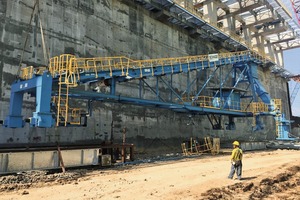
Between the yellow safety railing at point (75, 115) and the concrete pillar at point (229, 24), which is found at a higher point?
the concrete pillar at point (229, 24)

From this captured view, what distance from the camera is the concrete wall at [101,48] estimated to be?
47.3 feet

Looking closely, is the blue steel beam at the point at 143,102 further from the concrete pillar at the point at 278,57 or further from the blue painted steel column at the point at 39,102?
the concrete pillar at the point at 278,57

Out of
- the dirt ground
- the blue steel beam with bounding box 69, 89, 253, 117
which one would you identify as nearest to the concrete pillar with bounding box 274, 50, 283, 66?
the blue steel beam with bounding box 69, 89, 253, 117

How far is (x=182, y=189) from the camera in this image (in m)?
8.35

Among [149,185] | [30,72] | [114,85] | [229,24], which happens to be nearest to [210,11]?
[229,24]

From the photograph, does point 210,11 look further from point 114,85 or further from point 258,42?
point 114,85

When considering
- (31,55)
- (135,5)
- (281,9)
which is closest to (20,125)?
(31,55)

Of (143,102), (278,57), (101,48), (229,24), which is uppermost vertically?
(229,24)

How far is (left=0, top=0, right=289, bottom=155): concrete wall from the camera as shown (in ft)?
47.3

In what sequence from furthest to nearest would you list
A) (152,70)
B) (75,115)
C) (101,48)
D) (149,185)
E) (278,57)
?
(278,57)
(101,48)
(152,70)
(75,115)
(149,185)

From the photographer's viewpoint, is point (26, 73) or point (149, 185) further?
point (26, 73)

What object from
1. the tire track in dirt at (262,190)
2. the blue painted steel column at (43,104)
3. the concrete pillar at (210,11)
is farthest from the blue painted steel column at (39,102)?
the concrete pillar at (210,11)

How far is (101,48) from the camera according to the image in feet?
62.3

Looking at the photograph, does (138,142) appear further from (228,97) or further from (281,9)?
(281,9)
